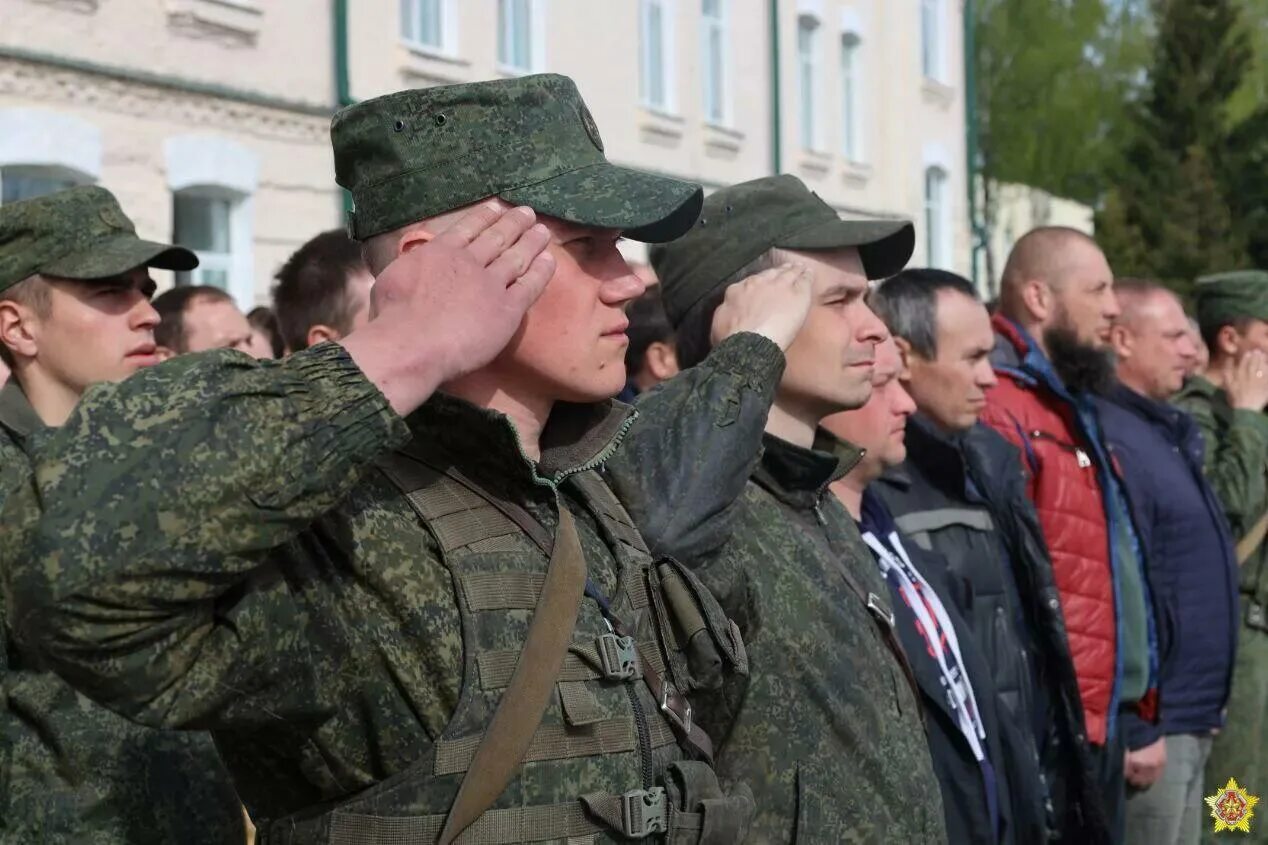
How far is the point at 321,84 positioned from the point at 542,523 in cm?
921

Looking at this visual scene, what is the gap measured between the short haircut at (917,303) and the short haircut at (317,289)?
59.2 inches

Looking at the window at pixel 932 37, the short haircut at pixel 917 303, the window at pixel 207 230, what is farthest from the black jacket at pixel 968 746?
the window at pixel 932 37

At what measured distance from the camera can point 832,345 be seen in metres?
3.72

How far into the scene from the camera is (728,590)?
3.08 m

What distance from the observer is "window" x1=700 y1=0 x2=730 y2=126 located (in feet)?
54.6

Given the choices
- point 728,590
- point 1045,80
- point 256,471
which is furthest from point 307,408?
point 1045,80

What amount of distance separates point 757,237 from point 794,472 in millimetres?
574

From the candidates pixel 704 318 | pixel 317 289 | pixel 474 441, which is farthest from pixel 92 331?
pixel 474 441

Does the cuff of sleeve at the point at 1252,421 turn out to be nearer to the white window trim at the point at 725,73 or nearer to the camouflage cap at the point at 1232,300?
the camouflage cap at the point at 1232,300

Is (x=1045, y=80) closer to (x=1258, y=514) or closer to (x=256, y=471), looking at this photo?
(x=1258, y=514)

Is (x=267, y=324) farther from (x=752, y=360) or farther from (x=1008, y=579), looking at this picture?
(x=752, y=360)

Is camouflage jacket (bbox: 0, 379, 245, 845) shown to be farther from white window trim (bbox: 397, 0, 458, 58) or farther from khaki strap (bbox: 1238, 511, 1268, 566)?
white window trim (bbox: 397, 0, 458, 58)

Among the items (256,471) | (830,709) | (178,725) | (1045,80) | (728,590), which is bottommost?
(1045,80)

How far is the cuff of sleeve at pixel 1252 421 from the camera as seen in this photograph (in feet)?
22.2
